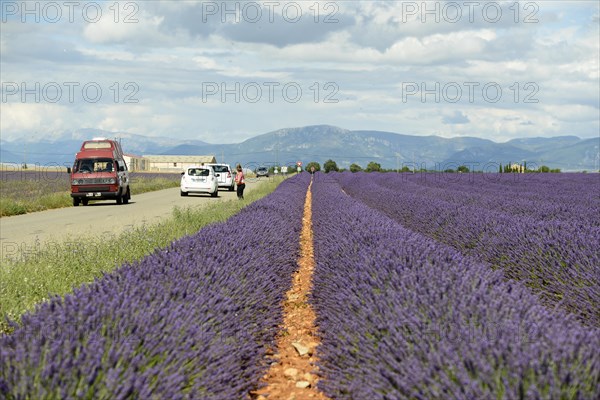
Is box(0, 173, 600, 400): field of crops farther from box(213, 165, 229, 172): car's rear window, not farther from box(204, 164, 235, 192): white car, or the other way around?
box(213, 165, 229, 172): car's rear window

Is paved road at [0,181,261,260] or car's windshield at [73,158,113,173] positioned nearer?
paved road at [0,181,261,260]

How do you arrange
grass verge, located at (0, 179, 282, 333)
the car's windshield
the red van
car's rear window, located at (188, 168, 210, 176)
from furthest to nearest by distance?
car's rear window, located at (188, 168, 210, 176), the car's windshield, the red van, grass verge, located at (0, 179, 282, 333)

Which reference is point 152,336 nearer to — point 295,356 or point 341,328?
point 341,328

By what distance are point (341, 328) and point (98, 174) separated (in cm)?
2269

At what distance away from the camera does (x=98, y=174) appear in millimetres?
26016

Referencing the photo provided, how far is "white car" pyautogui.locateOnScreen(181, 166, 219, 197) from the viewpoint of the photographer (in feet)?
106

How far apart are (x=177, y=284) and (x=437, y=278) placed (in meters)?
1.85

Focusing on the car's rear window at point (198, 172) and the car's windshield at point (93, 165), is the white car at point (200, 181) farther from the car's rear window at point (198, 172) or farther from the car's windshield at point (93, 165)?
the car's windshield at point (93, 165)

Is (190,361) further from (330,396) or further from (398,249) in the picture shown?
(398,249)

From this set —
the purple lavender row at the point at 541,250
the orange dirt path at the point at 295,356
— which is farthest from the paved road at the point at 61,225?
the purple lavender row at the point at 541,250

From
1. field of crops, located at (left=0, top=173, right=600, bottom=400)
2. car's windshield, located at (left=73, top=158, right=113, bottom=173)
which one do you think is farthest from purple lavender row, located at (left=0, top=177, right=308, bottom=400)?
car's windshield, located at (left=73, top=158, right=113, bottom=173)

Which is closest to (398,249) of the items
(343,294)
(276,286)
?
(343,294)

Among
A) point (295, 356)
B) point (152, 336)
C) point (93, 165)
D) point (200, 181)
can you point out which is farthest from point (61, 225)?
point (200, 181)

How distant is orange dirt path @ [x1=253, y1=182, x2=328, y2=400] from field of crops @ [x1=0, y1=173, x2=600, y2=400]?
0.16 meters
